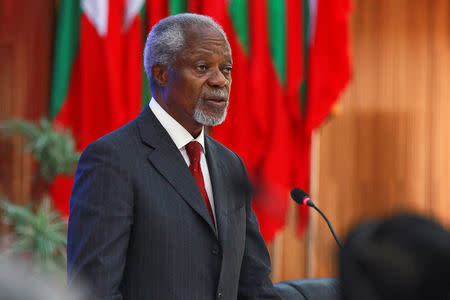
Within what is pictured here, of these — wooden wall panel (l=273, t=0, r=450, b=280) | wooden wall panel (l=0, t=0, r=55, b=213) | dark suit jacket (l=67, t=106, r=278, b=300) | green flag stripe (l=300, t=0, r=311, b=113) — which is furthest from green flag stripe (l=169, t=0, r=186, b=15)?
dark suit jacket (l=67, t=106, r=278, b=300)

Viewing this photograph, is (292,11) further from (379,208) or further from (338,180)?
(379,208)

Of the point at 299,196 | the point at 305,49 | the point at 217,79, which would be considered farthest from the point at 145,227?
the point at 305,49

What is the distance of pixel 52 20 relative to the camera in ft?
12.3

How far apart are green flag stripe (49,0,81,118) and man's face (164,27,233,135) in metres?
2.01

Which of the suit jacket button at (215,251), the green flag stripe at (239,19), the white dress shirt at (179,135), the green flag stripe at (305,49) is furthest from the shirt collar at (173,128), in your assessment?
the green flag stripe at (305,49)

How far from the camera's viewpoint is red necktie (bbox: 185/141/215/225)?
1792 mm

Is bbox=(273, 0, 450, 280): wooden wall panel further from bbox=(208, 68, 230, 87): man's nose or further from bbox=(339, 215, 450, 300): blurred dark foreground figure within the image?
bbox=(339, 215, 450, 300): blurred dark foreground figure

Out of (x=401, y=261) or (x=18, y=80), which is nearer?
(x=401, y=261)

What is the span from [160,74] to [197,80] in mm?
151

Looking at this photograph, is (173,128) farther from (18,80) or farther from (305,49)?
(305,49)

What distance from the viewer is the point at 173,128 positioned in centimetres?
184

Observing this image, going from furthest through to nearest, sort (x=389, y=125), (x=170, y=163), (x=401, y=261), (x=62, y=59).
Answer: (x=389, y=125)
(x=62, y=59)
(x=170, y=163)
(x=401, y=261)

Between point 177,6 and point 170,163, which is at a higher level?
point 177,6

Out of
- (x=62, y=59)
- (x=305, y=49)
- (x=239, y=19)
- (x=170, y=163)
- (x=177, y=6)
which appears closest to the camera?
(x=170, y=163)
